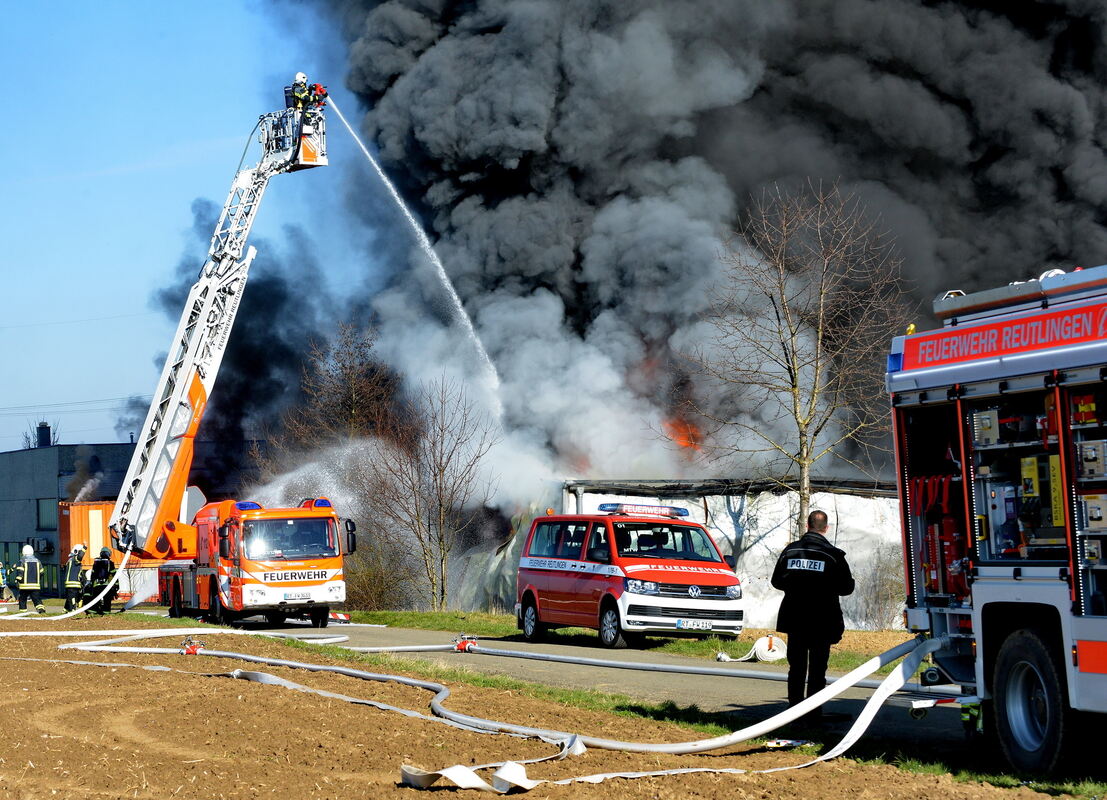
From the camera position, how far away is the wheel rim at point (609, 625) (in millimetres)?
16308

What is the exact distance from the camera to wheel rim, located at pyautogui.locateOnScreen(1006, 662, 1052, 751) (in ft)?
24.0

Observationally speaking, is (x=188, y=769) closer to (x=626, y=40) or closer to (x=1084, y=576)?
(x=1084, y=576)

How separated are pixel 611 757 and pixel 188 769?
247 cm

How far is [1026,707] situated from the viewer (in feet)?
24.4

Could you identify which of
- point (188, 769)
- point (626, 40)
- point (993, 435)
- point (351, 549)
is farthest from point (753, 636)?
point (626, 40)

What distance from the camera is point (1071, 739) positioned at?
694 centimetres

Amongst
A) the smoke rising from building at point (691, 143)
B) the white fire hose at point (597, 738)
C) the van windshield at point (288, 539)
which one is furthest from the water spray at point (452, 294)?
the white fire hose at point (597, 738)

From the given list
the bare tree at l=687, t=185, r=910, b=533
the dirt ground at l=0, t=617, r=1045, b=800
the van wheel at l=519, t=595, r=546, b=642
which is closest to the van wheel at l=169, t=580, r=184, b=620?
the van wheel at l=519, t=595, r=546, b=642

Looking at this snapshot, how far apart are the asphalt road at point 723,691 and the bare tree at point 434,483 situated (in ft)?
23.6

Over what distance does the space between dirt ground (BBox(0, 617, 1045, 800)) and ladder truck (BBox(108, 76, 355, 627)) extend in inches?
362

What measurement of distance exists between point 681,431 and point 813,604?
19509 millimetres

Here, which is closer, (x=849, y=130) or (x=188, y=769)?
(x=188, y=769)

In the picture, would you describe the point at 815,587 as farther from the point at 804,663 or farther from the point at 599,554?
the point at 599,554

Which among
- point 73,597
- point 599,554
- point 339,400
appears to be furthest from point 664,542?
point 339,400
